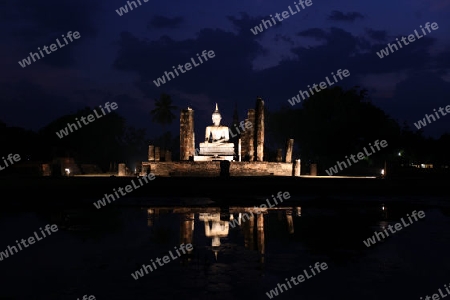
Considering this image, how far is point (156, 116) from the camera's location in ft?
235

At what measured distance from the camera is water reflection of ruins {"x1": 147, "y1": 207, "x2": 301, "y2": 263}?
41.1ft

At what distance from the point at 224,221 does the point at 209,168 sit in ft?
85.9

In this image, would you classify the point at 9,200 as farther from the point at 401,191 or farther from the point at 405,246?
the point at 401,191

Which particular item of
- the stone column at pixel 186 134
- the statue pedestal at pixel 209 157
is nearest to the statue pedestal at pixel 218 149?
the statue pedestal at pixel 209 157

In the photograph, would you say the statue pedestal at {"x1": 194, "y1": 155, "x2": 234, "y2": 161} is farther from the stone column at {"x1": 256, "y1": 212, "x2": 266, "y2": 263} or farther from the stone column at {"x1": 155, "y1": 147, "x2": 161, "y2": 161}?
the stone column at {"x1": 256, "y1": 212, "x2": 266, "y2": 263}

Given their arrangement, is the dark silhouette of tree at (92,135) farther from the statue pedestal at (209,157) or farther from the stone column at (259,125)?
the stone column at (259,125)

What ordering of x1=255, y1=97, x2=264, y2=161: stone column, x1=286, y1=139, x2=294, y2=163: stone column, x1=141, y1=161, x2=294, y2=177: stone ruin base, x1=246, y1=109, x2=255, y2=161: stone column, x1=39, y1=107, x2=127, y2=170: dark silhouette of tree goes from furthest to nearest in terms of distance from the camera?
A: x1=39, y1=107, x2=127, y2=170: dark silhouette of tree < x1=286, y1=139, x2=294, y2=163: stone column < x1=246, y1=109, x2=255, y2=161: stone column < x1=255, y1=97, x2=264, y2=161: stone column < x1=141, y1=161, x2=294, y2=177: stone ruin base

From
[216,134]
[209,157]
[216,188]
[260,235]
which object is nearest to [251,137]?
[209,157]

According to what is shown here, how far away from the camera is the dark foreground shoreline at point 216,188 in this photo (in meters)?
25.2

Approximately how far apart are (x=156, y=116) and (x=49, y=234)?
5888 cm

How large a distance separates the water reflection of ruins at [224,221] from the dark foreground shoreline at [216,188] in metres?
4.22

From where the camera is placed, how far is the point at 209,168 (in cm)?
4216

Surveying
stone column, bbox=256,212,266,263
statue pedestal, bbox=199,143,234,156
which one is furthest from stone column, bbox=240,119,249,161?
stone column, bbox=256,212,266,263

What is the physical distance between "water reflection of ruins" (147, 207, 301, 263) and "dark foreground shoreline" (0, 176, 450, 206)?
4.22 m
